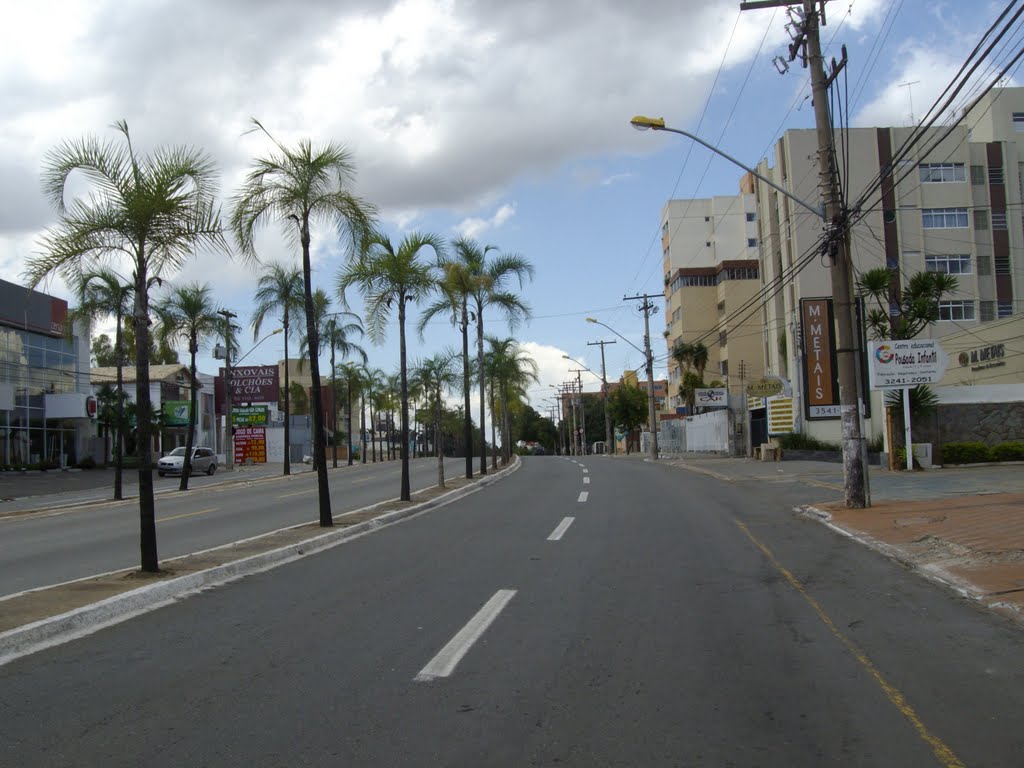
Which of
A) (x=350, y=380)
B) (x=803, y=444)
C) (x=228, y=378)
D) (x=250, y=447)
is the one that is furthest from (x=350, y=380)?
(x=803, y=444)

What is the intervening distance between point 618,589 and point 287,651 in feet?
12.4

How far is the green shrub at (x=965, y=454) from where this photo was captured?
2762 centimetres

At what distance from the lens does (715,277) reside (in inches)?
2931

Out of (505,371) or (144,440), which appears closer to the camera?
(144,440)

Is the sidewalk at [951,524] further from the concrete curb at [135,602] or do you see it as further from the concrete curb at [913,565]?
the concrete curb at [135,602]

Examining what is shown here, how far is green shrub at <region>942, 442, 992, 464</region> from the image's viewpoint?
2762 centimetres

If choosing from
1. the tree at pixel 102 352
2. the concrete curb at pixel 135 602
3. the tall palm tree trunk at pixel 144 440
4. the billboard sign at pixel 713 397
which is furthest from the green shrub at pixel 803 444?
the tree at pixel 102 352

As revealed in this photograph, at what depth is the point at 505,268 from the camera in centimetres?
3225

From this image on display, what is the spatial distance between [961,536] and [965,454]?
1811cm

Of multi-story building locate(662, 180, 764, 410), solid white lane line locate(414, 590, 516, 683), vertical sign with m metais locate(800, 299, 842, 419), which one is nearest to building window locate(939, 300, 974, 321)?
multi-story building locate(662, 180, 764, 410)

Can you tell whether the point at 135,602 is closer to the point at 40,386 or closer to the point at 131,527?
the point at 131,527

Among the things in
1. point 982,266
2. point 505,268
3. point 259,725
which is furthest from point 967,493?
point 982,266

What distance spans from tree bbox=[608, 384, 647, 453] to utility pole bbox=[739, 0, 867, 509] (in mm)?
68144

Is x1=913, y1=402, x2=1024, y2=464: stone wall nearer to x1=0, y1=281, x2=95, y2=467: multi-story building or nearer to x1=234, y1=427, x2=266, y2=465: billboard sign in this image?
x1=0, y1=281, x2=95, y2=467: multi-story building
